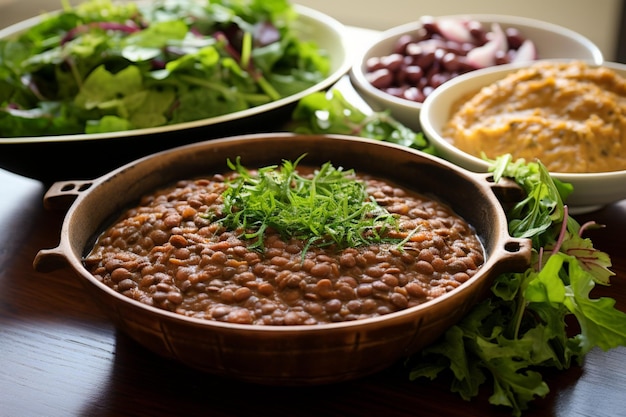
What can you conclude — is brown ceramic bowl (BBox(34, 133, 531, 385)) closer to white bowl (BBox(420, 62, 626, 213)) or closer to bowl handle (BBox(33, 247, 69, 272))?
bowl handle (BBox(33, 247, 69, 272))

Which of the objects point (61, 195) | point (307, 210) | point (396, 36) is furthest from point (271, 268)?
point (396, 36)

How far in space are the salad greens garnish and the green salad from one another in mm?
761

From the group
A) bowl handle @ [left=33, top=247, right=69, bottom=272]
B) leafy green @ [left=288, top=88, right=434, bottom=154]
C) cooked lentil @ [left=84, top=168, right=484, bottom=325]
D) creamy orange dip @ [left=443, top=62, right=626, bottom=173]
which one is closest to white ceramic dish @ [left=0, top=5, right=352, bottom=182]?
leafy green @ [left=288, top=88, right=434, bottom=154]

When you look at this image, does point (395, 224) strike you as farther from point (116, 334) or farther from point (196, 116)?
point (196, 116)

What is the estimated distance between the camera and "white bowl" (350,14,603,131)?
2.63 metres

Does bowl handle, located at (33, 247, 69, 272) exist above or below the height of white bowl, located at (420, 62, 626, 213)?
above

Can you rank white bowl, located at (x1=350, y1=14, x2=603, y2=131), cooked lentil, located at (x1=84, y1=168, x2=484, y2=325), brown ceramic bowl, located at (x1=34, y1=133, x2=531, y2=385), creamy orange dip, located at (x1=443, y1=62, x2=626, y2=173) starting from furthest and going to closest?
white bowl, located at (x1=350, y1=14, x2=603, y2=131) < creamy orange dip, located at (x1=443, y1=62, x2=626, y2=173) < cooked lentil, located at (x1=84, y1=168, x2=484, y2=325) < brown ceramic bowl, located at (x1=34, y1=133, x2=531, y2=385)

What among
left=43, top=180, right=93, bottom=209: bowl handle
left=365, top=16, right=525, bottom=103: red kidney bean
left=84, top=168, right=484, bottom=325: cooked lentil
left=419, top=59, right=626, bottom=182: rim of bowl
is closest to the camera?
left=84, top=168, right=484, bottom=325: cooked lentil

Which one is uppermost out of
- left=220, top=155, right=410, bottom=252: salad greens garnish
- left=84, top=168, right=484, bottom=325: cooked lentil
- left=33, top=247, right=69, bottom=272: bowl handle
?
left=33, top=247, right=69, bottom=272: bowl handle

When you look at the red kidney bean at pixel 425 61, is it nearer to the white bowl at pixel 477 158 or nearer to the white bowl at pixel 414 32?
the white bowl at pixel 414 32

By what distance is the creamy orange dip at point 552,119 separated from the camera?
2.20 metres

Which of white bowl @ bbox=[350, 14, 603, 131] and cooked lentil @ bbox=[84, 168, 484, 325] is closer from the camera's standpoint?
cooked lentil @ bbox=[84, 168, 484, 325]

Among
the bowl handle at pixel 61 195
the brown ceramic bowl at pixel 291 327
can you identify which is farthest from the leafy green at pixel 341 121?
the bowl handle at pixel 61 195

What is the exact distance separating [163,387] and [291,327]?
0.45 meters
